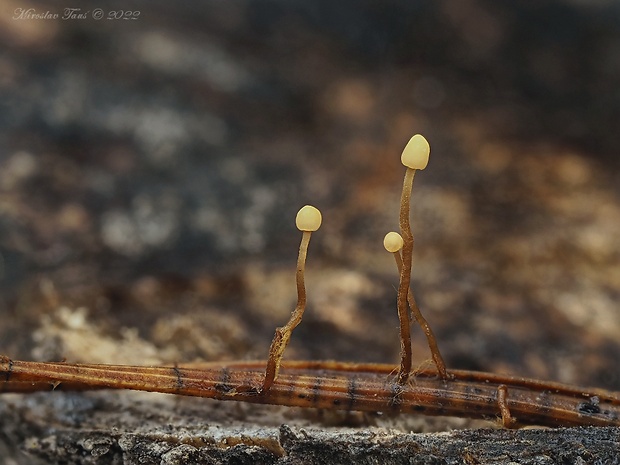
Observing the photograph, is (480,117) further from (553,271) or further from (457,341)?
(457,341)

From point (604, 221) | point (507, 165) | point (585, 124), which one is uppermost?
point (585, 124)

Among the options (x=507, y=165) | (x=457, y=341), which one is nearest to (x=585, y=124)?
(x=507, y=165)

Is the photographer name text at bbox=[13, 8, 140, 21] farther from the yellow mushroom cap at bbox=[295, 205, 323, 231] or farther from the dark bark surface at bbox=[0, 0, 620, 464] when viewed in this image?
the yellow mushroom cap at bbox=[295, 205, 323, 231]

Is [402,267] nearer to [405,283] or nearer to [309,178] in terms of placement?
[405,283]

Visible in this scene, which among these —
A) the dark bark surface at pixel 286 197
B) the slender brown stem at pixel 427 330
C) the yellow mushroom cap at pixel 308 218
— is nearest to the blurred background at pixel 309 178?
the dark bark surface at pixel 286 197

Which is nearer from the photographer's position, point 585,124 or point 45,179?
point 45,179

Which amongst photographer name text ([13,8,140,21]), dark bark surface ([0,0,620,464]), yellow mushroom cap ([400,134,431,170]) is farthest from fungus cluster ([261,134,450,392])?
photographer name text ([13,8,140,21])

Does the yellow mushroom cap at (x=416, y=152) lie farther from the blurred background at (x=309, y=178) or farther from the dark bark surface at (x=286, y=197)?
the blurred background at (x=309, y=178)

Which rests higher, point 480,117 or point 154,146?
point 480,117
